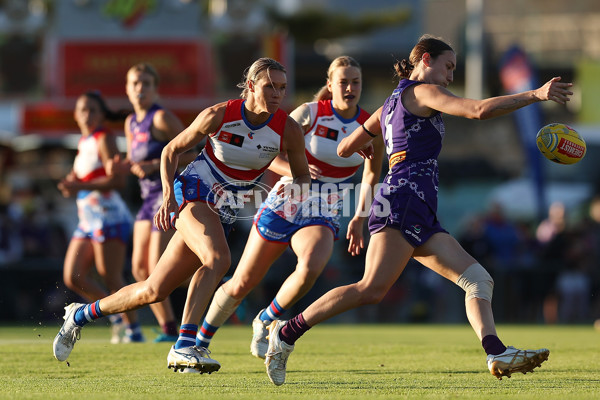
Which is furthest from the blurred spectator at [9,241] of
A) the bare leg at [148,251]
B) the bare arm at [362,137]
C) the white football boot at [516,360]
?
the white football boot at [516,360]

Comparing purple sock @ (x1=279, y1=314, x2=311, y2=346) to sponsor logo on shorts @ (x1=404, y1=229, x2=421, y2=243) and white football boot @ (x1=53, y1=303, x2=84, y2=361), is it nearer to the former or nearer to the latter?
sponsor logo on shorts @ (x1=404, y1=229, x2=421, y2=243)

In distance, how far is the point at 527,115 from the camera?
78.2ft

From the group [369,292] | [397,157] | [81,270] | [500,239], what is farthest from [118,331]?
[500,239]

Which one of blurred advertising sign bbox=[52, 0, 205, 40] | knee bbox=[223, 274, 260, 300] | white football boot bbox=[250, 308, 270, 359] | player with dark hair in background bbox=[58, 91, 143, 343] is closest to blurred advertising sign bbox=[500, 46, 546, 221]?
blurred advertising sign bbox=[52, 0, 205, 40]

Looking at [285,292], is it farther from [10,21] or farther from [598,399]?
[10,21]

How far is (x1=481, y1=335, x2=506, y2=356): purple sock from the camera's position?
21.6 ft

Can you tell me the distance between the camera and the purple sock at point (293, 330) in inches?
270

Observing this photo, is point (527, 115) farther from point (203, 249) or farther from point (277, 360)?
point (277, 360)

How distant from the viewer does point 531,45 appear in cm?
5272

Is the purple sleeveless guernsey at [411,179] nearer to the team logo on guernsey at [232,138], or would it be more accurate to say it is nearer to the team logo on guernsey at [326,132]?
the team logo on guernsey at [232,138]

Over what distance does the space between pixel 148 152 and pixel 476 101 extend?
4237mm

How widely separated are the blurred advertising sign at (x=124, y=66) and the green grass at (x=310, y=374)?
13.8m

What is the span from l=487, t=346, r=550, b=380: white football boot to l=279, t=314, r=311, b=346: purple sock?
47.5 inches

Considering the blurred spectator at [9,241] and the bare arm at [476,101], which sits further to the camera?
the blurred spectator at [9,241]
